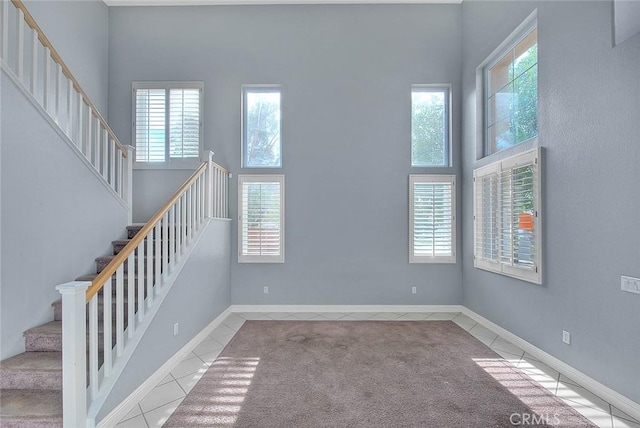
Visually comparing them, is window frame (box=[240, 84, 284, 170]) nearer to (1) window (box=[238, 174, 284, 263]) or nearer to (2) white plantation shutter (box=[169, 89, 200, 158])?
(1) window (box=[238, 174, 284, 263])

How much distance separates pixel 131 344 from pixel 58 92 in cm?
271

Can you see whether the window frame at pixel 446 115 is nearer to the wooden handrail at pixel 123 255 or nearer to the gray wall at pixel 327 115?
the gray wall at pixel 327 115

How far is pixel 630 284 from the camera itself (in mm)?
2238

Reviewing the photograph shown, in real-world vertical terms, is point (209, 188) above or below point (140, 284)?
above

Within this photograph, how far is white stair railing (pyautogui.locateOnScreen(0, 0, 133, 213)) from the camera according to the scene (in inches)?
116

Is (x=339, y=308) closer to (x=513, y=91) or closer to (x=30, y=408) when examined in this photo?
(x=30, y=408)

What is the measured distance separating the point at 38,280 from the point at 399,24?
572 cm

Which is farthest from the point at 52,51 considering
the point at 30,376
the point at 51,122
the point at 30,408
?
the point at 30,408

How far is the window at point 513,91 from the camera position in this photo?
344cm

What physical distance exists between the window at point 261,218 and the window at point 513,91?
10.5ft

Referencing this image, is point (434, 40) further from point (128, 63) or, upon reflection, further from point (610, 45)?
point (128, 63)

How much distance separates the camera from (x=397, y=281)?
4902mm

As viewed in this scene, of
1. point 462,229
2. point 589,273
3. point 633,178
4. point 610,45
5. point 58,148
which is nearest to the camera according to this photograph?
point 633,178

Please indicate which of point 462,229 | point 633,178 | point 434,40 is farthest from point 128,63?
point 633,178
